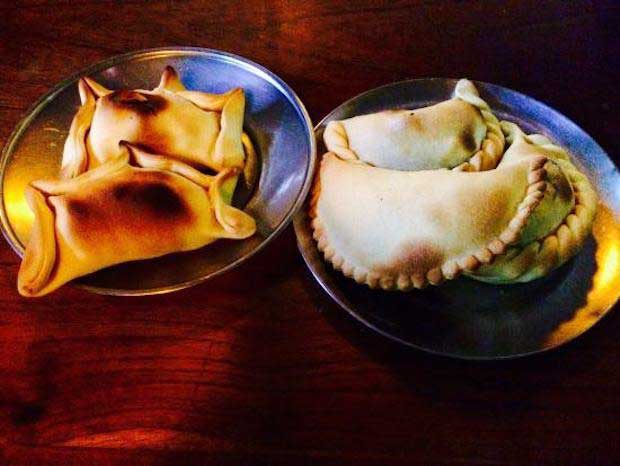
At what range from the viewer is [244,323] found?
0.68m

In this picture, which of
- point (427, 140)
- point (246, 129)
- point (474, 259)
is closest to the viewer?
point (474, 259)

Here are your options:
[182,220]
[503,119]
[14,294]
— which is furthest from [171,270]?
[503,119]

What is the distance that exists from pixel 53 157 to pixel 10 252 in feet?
0.47

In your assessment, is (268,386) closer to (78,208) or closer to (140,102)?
(78,208)

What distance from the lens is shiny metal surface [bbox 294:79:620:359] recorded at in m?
0.61

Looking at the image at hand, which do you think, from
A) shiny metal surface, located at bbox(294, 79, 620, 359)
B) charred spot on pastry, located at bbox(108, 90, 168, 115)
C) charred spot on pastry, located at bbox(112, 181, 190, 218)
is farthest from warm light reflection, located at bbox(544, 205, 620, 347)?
charred spot on pastry, located at bbox(108, 90, 168, 115)

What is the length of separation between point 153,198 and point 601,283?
0.53 m

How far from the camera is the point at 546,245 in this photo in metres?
0.61

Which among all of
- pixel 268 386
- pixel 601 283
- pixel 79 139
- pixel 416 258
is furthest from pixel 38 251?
pixel 601 283

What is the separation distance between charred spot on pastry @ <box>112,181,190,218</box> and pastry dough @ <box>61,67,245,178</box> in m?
0.06

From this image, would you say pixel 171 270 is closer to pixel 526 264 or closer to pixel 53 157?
pixel 53 157

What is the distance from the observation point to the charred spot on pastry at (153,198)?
25.6 inches

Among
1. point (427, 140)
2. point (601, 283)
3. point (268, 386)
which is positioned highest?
point (427, 140)

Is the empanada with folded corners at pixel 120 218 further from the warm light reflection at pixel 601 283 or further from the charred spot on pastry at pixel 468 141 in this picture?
the warm light reflection at pixel 601 283
